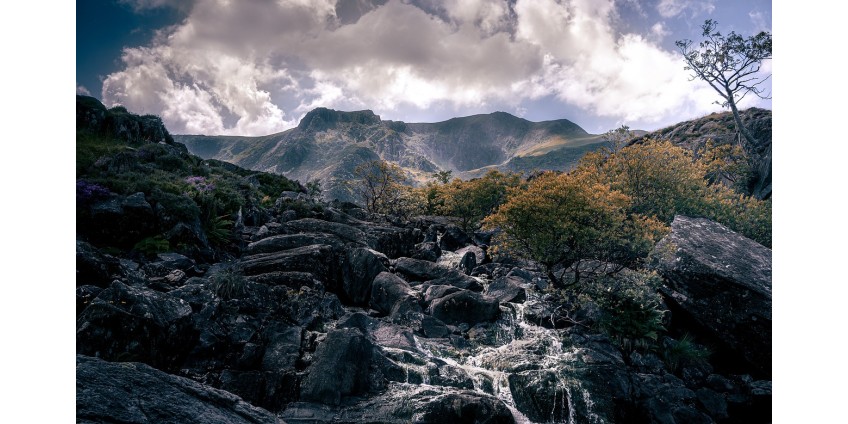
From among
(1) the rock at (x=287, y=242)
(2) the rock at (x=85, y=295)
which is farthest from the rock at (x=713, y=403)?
(2) the rock at (x=85, y=295)

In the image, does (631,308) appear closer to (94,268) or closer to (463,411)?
(463,411)

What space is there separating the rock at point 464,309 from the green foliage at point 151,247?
34.7 ft

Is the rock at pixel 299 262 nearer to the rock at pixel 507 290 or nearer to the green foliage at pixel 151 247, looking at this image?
the green foliage at pixel 151 247

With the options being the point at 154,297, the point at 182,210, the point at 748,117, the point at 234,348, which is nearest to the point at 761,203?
the point at 748,117

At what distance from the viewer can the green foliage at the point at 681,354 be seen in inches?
526

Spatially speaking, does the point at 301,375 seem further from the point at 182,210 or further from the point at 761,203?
the point at 761,203

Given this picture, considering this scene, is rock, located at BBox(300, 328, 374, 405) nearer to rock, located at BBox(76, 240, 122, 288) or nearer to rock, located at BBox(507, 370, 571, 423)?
rock, located at BBox(507, 370, 571, 423)

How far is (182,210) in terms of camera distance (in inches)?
670

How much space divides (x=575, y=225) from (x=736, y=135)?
3036 centimetres

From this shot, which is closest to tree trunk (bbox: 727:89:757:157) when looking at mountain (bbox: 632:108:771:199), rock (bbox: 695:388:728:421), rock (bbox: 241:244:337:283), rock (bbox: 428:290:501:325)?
mountain (bbox: 632:108:771:199)

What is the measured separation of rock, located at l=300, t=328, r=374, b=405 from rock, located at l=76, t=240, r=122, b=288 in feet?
20.1

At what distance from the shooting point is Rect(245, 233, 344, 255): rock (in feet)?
58.2

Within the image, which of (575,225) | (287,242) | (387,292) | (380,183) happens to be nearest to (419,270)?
(387,292)

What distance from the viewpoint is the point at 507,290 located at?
58.4 feet
